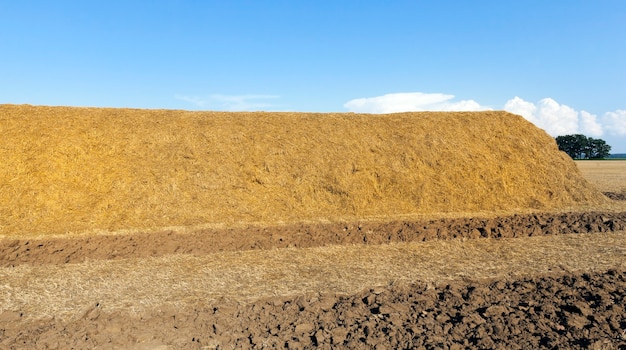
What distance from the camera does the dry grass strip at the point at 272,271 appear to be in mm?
7539

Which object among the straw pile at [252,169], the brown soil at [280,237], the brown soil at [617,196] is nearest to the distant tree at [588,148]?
the brown soil at [617,196]

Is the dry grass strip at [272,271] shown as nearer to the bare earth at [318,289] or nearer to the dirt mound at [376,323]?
the bare earth at [318,289]

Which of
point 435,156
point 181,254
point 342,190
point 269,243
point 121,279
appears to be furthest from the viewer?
point 435,156

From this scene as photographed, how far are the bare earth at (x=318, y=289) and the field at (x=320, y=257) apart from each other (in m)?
0.04

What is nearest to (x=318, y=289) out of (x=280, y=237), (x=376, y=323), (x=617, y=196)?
(x=376, y=323)

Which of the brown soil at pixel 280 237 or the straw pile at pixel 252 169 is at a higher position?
the straw pile at pixel 252 169

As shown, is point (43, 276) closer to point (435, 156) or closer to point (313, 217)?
point (313, 217)

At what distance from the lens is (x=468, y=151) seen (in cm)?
2072

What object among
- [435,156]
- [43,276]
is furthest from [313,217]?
[43,276]

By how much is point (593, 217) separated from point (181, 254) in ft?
47.6

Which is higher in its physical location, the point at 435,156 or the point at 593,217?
the point at 435,156

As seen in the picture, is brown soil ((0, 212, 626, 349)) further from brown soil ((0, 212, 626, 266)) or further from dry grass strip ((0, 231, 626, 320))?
brown soil ((0, 212, 626, 266))

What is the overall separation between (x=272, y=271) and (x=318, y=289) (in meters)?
1.63

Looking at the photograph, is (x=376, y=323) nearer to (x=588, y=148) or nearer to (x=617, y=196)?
(x=617, y=196)
